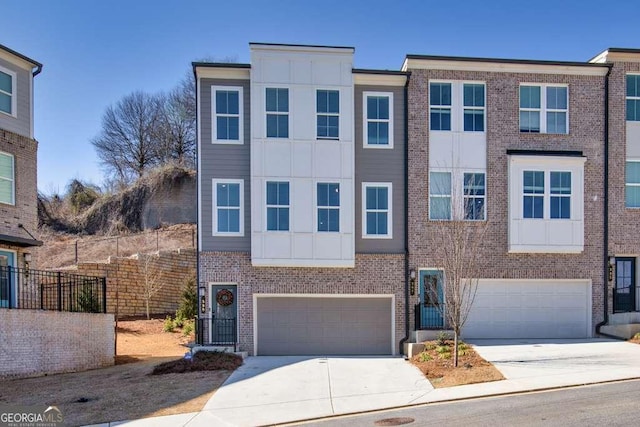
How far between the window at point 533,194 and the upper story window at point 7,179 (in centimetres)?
1786

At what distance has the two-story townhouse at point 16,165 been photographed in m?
16.2

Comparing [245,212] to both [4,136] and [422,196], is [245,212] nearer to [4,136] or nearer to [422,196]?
[422,196]

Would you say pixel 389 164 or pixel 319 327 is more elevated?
pixel 389 164

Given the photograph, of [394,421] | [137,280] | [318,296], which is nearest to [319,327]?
[318,296]

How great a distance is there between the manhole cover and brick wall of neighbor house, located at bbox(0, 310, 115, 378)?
10294 millimetres

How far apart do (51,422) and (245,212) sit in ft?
28.6

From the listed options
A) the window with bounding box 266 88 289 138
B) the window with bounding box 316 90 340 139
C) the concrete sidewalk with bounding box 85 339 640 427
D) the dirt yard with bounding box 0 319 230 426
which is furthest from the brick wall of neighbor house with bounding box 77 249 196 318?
the window with bounding box 316 90 340 139

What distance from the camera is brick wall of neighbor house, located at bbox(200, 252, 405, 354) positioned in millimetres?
16453

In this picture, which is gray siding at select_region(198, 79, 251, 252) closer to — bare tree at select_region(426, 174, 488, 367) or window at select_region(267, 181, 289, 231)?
window at select_region(267, 181, 289, 231)

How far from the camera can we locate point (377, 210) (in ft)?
56.0

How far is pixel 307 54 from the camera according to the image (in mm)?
16578

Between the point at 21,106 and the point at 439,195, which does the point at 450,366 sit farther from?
the point at 21,106

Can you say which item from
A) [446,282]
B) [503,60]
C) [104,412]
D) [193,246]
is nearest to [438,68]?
[503,60]

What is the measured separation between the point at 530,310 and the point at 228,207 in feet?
37.4
